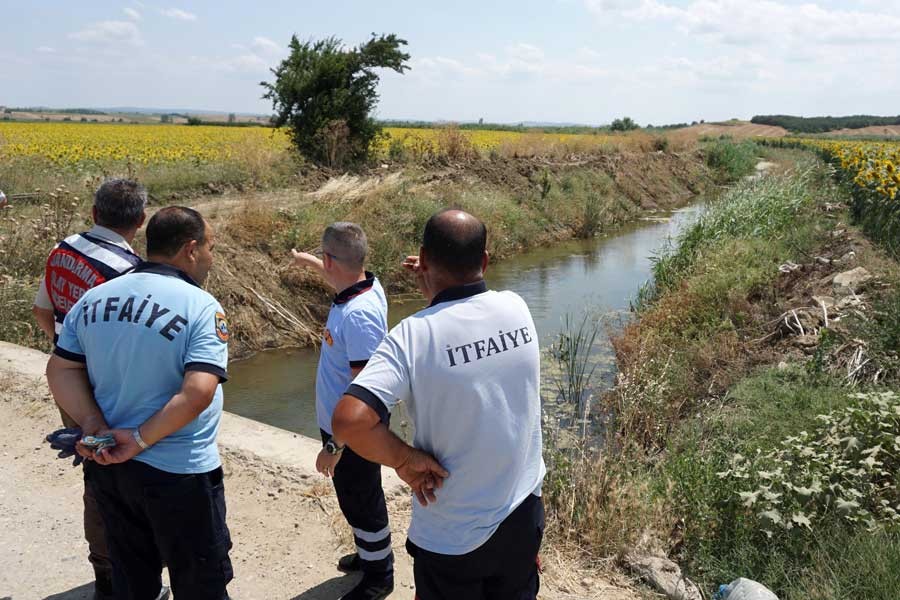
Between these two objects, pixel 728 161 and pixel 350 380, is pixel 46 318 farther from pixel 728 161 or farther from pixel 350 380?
pixel 728 161

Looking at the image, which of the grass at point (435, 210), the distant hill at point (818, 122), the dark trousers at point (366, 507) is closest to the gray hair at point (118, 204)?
the dark trousers at point (366, 507)

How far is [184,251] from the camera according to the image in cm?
253

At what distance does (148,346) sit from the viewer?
2.32 meters

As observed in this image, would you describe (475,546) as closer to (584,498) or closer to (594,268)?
(584,498)

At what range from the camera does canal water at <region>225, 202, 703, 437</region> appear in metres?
7.91

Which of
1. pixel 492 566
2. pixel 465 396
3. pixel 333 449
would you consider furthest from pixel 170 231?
pixel 492 566

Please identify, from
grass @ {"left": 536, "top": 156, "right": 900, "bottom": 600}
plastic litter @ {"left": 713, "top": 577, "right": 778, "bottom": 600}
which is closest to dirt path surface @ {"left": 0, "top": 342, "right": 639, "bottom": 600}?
plastic litter @ {"left": 713, "top": 577, "right": 778, "bottom": 600}

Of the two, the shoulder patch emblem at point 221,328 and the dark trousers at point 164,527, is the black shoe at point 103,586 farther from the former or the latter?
the shoulder patch emblem at point 221,328

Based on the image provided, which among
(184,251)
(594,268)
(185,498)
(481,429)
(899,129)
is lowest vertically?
(594,268)

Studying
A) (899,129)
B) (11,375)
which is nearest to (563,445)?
(11,375)

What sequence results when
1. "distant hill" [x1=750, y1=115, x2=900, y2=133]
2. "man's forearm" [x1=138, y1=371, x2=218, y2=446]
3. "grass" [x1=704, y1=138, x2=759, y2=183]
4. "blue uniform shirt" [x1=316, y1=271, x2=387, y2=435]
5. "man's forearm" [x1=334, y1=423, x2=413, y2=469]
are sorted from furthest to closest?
"distant hill" [x1=750, y1=115, x2=900, y2=133], "grass" [x1=704, y1=138, x2=759, y2=183], "blue uniform shirt" [x1=316, y1=271, x2=387, y2=435], "man's forearm" [x1=138, y1=371, x2=218, y2=446], "man's forearm" [x1=334, y1=423, x2=413, y2=469]

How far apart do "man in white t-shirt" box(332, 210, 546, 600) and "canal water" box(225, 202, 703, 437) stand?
209 centimetres

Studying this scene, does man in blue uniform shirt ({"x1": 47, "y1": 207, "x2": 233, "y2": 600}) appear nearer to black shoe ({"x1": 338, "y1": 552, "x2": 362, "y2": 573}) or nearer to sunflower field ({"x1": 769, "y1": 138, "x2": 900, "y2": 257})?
black shoe ({"x1": 338, "y1": 552, "x2": 362, "y2": 573})

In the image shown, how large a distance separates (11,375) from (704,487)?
18.6ft
